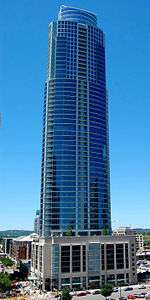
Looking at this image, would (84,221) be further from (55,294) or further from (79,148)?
(55,294)

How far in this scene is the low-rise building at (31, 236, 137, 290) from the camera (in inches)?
5733

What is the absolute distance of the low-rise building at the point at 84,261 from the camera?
14562 cm

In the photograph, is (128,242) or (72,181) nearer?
(128,242)

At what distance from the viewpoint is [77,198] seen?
194m

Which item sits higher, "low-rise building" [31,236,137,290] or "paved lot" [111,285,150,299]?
"low-rise building" [31,236,137,290]

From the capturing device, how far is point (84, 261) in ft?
487

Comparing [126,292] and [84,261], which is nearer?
[126,292]

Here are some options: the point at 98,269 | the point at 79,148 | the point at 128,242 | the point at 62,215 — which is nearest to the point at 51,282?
the point at 98,269

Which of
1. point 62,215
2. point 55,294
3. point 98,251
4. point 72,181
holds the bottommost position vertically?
point 55,294

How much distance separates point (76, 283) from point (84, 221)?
51.2m

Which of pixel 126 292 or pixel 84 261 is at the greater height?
pixel 84 261

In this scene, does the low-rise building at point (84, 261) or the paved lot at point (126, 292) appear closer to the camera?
the paved lot at point (126, 292)

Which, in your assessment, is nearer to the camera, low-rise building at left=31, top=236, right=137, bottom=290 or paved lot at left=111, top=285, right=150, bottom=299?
paved lot at left=111, top=285, right=150, bottom=299

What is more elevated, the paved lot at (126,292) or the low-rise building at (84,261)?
the low-rise building at (84,261)
